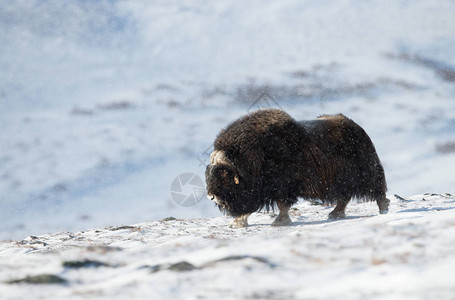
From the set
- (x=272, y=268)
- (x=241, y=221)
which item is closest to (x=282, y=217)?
(x=241, y=221)

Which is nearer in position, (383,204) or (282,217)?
(282,217)

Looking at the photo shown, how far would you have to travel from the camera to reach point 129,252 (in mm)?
4488

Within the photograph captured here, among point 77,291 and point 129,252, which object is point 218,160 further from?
point 77,291

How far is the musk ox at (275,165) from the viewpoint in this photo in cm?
936

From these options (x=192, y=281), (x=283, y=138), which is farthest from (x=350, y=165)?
(x=192, y=281)

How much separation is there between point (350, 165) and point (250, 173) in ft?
7.23

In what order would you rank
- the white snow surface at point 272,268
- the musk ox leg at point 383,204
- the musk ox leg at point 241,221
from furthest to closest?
the musk ox leg at point 383,204, the musk ox leg at point 241,221, the white snow surface at point 272,268

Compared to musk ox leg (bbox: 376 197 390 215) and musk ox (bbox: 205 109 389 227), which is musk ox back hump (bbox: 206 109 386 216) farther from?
musk ox leg (bbox: 376 197 390 215)

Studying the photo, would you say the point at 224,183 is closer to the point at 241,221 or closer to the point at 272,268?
the point at 241,221

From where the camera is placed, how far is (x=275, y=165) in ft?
30.8

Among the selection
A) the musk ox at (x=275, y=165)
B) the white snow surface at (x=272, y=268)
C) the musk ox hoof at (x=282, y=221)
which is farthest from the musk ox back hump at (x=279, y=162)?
the white snow surface at (x=272, y=268)

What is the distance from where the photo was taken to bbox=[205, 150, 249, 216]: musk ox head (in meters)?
9.31

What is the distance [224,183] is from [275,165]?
3.45ft

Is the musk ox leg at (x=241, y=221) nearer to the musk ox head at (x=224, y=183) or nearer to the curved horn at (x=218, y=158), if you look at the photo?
the musk ox head at (x=224, y=183)
